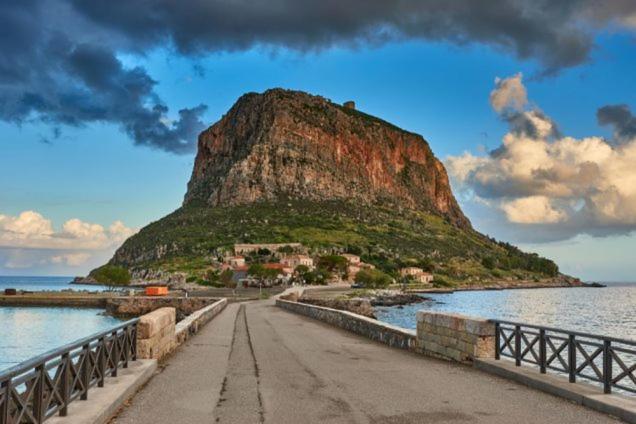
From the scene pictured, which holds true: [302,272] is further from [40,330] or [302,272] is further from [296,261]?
[40,330]

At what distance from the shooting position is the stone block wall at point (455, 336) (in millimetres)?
15031

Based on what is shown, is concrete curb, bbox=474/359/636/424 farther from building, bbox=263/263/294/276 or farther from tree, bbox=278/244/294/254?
tree, bbox=278/244/294/254

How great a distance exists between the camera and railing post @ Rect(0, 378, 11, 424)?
6.39 meters

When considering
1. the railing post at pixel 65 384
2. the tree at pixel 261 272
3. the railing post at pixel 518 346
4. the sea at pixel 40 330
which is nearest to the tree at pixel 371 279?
the tree at pixel 261 272

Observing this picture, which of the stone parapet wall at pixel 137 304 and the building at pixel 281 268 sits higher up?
the building at pixel 281 268

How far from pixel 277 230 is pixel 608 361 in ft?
608

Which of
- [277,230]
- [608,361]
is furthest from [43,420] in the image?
[277,230]

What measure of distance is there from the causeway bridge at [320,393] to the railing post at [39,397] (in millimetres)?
23

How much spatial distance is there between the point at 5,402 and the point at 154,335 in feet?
28.2

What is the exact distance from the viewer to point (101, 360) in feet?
35.1

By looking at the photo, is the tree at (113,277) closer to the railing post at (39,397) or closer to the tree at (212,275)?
the tree at (212,275)

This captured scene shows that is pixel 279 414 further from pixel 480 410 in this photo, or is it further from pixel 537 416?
pixel 537 416

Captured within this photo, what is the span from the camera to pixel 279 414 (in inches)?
383

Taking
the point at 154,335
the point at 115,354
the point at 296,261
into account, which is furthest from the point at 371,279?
the point at 115,354
